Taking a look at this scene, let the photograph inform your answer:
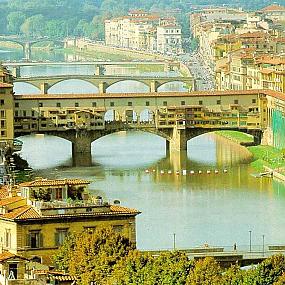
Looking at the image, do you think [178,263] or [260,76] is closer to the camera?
[178,263]

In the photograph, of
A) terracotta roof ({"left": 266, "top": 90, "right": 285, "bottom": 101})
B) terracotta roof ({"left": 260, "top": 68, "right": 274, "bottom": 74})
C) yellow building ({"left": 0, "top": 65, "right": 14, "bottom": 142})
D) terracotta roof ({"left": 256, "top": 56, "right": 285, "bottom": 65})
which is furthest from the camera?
terracotta roof ({"left": 256, "top": 56, "right": 285, "bottom": 65})

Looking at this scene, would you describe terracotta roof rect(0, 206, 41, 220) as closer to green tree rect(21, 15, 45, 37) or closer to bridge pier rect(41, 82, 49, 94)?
bridge pier rect(41, 82, 49, 94)

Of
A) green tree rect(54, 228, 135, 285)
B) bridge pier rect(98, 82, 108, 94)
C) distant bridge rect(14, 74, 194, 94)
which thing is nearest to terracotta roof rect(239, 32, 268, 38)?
distant bridge rect(14, 74, 194, 94)

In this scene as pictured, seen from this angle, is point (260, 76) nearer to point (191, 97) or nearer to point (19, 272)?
point (191, 97)

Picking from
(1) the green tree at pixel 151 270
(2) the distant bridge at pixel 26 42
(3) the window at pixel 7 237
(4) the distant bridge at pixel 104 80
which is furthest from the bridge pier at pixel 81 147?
(2) the distant bridge at pixel 26 42

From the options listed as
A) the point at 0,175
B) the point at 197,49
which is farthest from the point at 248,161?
the point at 197,49

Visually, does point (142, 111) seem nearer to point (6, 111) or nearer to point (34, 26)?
point (6, 111)

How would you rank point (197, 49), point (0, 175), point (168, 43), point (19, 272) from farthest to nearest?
point (168, 43), point (197, 49), point (0, 175), point (19, 272)

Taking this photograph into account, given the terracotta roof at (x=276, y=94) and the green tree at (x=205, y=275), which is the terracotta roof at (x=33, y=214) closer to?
the green tree at (x=205, y=275)
